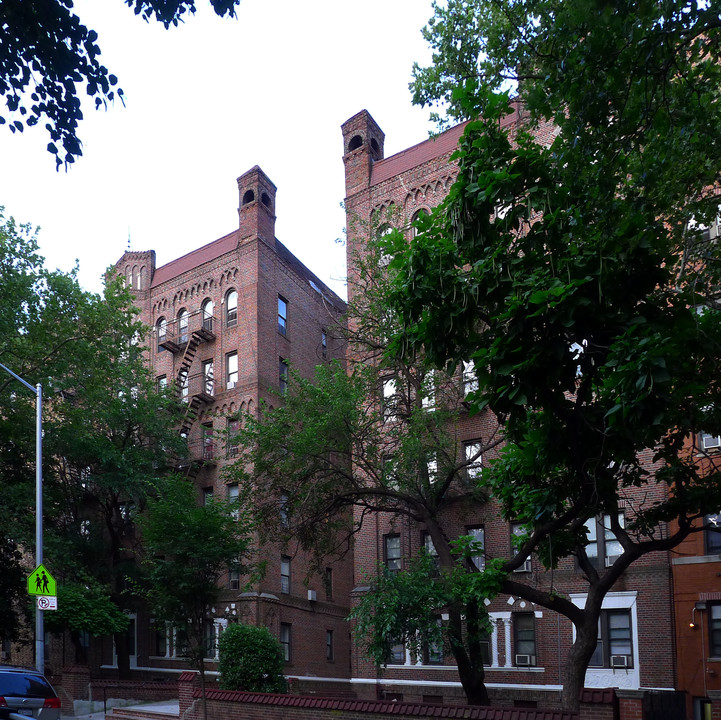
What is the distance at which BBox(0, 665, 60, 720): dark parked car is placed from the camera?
16547mm

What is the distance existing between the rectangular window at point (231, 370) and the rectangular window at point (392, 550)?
11901 millimetres

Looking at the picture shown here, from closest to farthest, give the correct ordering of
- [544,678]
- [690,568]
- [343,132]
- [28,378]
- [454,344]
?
[454,344] < [690,568] < [544,678] < [28,378] < [343,132]

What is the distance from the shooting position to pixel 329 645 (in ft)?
130

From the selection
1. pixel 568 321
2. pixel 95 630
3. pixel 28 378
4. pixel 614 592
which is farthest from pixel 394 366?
pixel 95 630

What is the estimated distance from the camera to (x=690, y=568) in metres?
24.7

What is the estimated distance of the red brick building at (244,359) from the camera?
3731 centimetres

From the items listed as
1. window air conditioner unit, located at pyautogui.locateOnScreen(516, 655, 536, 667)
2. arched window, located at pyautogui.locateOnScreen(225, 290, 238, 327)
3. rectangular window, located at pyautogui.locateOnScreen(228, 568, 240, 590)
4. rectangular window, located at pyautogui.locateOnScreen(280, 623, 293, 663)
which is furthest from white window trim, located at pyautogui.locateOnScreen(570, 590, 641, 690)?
arched window, located at pyautogui.locateOnScreen(225, 290, 238, 327)

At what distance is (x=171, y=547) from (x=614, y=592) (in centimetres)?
1344

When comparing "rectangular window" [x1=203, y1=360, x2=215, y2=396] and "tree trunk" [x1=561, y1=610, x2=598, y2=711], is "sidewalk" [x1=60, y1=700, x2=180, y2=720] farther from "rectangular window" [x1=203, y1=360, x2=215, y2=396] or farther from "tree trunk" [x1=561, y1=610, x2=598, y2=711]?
"tree trunk" [x1=561, y1=610, x2=598, y2=711]

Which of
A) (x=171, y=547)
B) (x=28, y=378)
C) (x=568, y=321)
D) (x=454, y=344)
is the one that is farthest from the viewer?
(x=28, y=378)

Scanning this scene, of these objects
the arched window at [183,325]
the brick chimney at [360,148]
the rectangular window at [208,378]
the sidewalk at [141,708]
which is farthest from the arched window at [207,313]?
the sidewalk at [141,708]

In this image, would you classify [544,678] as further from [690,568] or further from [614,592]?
[690,568]

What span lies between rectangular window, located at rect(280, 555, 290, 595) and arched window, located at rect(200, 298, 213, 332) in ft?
38.1

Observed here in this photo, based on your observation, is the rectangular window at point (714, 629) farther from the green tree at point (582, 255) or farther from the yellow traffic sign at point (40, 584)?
the yellow traffic sign at point (40, 584)
